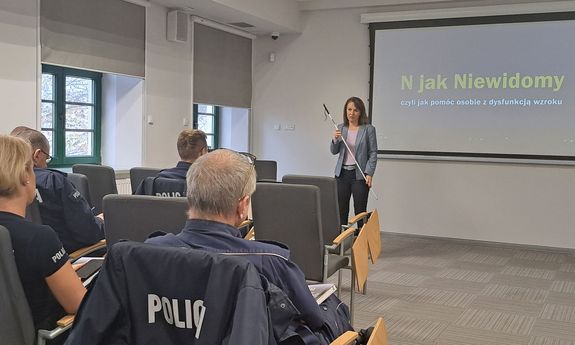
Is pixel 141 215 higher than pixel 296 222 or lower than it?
higher

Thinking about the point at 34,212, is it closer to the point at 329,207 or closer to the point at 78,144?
the point at 329,207

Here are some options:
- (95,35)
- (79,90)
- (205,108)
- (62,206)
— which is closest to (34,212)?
(62,206)

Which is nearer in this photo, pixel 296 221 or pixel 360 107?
pixel 296 221

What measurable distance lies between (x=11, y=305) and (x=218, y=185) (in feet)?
2.31

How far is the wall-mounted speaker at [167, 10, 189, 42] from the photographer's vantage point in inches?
253

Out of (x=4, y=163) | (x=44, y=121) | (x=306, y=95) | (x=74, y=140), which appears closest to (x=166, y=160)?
(x=74, y=140)

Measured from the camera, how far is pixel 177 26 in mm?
6461

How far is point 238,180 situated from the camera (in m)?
1.65

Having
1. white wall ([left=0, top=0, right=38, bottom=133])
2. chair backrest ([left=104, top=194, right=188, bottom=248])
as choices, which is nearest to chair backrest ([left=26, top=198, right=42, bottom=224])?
chair backrest ([left=104, top=194, right=188, bottom=248])

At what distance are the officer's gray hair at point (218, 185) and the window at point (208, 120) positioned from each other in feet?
19.2

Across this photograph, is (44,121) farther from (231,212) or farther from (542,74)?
(542,74)

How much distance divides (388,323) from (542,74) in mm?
4005

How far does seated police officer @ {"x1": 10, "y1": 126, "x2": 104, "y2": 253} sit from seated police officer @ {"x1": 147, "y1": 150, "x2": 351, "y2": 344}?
52.9 inches

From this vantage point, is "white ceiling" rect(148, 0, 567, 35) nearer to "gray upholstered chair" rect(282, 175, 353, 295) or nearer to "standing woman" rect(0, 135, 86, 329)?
"gray upholstered chair" rect(282, 175, 353, 295)
